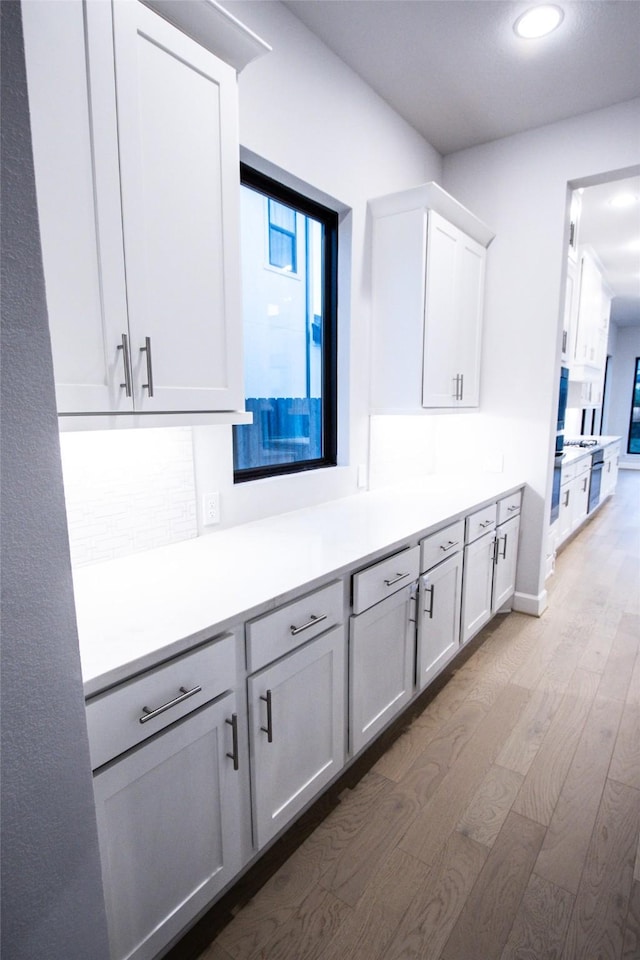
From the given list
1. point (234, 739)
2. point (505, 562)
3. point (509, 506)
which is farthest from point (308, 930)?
point (509, 506)

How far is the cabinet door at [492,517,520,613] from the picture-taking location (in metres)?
2.85

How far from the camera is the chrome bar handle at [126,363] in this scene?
117 cm

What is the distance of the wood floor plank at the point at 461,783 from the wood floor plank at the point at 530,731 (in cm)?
3

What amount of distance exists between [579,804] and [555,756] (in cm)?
24

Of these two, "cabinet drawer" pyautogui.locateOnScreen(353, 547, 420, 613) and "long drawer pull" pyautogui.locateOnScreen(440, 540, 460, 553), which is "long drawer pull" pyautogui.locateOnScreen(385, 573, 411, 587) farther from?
"long drawer pull" pyautogui.locateOnScreen(440, 540, 460, 553)

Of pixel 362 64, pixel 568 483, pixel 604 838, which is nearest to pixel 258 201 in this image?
pixel 362 64

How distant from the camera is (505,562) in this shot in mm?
3004

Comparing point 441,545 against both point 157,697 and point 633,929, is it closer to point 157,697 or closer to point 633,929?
point 633,929

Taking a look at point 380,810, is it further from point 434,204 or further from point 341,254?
point 434,204

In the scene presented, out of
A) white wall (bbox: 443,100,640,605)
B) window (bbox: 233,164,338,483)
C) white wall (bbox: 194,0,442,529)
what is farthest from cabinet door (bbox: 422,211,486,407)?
window (bbox: 233,164,338,483)

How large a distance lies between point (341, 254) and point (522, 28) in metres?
1.12

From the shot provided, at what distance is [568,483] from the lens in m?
4.51

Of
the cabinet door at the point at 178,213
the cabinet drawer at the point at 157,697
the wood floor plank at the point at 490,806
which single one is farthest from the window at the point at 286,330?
the wood floor plank at the point at 490,806

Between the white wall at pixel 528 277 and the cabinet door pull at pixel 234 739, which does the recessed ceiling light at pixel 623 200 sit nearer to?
the white wall at pixel 528 277
